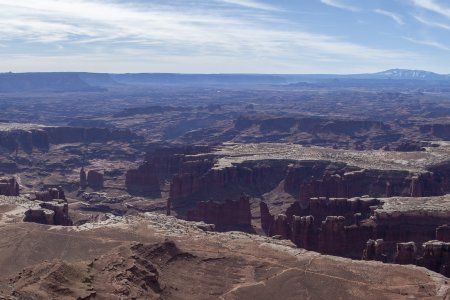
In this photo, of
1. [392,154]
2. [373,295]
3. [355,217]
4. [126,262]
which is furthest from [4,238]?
[392,154]

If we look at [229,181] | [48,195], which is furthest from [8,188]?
[229,181]

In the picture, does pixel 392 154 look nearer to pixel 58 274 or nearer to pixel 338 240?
pixel 338 240

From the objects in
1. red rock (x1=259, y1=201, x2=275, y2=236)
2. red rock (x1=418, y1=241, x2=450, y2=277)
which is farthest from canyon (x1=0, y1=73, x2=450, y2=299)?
red rock (x1=259, y1=201, x2=275, y2=236)

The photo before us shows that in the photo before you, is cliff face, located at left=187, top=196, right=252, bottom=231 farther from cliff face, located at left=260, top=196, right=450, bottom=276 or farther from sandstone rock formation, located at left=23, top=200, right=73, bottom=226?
sandstone rock formation, located at left=23, top=200, right=73, bottom=226

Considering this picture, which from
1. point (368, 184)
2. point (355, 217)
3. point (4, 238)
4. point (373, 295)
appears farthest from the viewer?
point (368, 184)

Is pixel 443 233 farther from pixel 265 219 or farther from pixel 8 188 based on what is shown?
pixel 8 188

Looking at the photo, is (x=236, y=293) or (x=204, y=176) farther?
(x=204, y=176)
